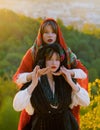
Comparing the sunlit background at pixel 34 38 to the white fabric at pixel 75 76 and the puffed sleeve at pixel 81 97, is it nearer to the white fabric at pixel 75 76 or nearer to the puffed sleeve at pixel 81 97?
the white fabric at pixel 75 76

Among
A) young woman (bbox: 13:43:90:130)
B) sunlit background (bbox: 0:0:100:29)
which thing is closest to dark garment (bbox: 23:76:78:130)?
young woman (bbox: 13:43:90:130)

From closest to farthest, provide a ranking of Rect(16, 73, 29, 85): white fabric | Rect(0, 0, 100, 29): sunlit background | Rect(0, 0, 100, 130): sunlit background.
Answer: Rect(16, 73, 29, 85): white fabric → Rect(0, 0, 100, 130): sunlit background → Rect(0, 0, 100, 29): sunlit background

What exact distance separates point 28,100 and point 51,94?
0.14 meters

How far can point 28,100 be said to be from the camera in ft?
8.84

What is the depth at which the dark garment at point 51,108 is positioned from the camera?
2723mm

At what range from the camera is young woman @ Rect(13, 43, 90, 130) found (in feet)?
8.80

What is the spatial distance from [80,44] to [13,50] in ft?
19.3

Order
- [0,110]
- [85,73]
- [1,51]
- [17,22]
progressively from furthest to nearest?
1. [17,22]
2. [1,51]
3. [0,110]
4. [85,73]

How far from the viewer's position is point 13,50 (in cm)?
2742

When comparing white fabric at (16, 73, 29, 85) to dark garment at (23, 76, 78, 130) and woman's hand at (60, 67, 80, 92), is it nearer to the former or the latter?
dark garment at (23, 76, 78, 130)

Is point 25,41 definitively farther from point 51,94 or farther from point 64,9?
point 51,94

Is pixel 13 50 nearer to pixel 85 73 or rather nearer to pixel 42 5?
pixel 85 73

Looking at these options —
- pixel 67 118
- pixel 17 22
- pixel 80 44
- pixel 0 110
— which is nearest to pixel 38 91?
pixel 67 118

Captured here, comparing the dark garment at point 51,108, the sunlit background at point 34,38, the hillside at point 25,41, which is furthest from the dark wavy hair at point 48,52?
the hillside at point 25,41
